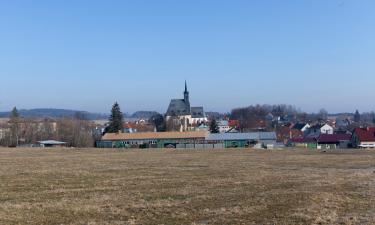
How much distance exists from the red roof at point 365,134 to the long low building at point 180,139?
18.9m

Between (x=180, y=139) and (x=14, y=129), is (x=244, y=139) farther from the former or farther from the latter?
(x=14, y=129)

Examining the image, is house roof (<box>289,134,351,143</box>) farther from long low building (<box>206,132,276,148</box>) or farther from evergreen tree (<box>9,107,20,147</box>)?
evergreen tree (<box>9,107,20,147</box>)

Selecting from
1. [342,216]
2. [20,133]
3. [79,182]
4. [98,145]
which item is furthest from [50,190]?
[20,133]

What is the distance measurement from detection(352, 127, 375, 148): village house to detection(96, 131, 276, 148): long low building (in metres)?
18.3

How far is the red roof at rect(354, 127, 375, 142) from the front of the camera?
120m

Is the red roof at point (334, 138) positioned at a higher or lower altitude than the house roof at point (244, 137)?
lower

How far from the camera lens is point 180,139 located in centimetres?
13362

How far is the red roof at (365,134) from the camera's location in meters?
120

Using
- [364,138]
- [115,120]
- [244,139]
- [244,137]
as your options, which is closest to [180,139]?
[244,137]

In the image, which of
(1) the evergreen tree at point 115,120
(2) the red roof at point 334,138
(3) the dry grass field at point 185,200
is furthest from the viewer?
(1) the evergreen tree at point 115,120

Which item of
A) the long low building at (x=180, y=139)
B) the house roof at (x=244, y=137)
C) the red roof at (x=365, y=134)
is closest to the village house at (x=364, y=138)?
the red roof at (x=365, y=134)

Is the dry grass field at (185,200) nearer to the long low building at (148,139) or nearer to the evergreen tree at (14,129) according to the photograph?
the long low building at (148,139)

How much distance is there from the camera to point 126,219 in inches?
653

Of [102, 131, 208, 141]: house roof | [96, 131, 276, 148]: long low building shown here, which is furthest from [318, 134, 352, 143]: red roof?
[102, 131, 208, 141]: house roof
